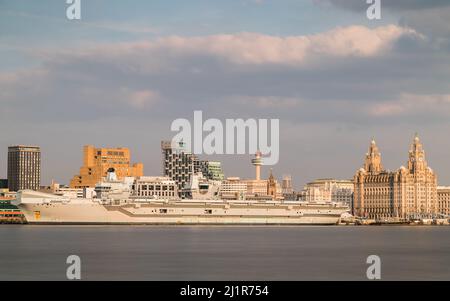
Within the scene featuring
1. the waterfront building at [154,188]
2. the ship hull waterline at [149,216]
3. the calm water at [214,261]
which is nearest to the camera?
the calm water at [214,261]

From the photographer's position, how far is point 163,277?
168 ft

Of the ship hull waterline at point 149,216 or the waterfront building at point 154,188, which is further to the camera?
the waterfront building at point 154,188

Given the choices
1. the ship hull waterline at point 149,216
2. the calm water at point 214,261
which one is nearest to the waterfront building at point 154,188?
the ship hull waterline at point 149,216

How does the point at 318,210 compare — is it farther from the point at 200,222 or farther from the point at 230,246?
the point at 230,246

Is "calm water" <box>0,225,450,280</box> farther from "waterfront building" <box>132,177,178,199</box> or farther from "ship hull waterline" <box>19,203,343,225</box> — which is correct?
"waterfront building" <box>132,177,178,199</box>

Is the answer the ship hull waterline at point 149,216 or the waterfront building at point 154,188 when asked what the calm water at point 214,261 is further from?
the waterfront building at point 154,188

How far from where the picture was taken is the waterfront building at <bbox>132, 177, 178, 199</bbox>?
6654 inches

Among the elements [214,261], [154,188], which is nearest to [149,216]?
[154,188]

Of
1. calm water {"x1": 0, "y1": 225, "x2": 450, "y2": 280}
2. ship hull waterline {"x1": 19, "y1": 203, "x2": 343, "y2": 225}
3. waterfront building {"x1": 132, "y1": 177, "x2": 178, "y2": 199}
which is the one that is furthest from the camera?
waterfront building {"x1": 132, "y1": 177, "x2": 178, "y2": 199}

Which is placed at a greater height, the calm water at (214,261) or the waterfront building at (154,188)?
the waterfront building at (154,188)

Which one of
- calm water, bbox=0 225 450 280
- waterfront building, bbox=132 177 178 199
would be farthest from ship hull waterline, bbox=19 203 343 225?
calm water, bbox=0 225 450 280

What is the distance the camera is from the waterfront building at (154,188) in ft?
554

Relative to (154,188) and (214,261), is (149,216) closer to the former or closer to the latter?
(154,188)
